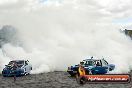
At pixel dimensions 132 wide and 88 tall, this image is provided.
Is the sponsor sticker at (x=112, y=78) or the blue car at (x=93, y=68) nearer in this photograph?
the sponsor sticker at (x=112, y=78)

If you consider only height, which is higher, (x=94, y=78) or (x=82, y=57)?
(x=82, y=57)

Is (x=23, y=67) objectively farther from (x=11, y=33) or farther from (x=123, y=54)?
(x=11, y=33)

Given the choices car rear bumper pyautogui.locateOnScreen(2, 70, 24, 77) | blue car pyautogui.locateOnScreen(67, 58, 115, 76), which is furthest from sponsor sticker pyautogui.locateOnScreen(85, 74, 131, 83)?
car rear bumper pyautogui.locateOnScreen(2, 70, 24, 77)

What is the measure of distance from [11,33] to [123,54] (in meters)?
30.0

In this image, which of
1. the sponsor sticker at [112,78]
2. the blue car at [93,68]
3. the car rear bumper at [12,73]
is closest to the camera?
the sponsor sticker at [112,78]

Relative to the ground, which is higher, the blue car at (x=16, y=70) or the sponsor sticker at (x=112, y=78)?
the blue car at (x=16, y=70)

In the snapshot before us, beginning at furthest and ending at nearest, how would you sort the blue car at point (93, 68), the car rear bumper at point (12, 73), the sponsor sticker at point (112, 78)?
the car rear bumper at point (12, 73), the blue car at point (93, 68), the sponsor sticker at point (112, 78)

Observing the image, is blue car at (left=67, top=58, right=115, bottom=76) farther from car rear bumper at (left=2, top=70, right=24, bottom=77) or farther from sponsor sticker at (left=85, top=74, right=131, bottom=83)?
sponsor sticker at (left=85, top=74, right=131, bottom=83)

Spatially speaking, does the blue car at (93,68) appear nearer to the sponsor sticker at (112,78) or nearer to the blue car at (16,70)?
the blue car at (16,70)

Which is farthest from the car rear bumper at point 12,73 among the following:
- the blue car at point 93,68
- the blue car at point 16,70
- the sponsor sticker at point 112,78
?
the sponsor sticker at point 112,78

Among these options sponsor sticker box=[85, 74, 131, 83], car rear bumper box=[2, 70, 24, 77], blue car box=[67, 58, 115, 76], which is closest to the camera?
sponsor sticker box=[85, 74, 131, 83]

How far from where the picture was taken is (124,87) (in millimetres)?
28312

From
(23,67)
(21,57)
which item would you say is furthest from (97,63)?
(21,57)

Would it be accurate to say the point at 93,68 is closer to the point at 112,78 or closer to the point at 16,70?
the point at 16,70
